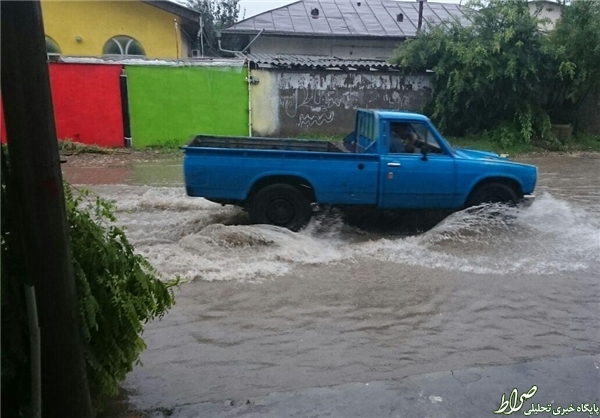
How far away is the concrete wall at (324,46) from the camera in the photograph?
25.1m

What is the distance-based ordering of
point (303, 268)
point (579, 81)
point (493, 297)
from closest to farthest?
point (493, 297) → point (303, 268) → point (579, 81)

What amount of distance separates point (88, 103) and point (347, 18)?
14613 mm

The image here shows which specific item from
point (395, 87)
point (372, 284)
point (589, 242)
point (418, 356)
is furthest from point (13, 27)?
point (395, 87)

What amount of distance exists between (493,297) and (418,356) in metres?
1.69

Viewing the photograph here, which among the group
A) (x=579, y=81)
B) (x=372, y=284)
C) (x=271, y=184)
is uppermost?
(x=579, y=81)

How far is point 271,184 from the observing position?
7.95 m

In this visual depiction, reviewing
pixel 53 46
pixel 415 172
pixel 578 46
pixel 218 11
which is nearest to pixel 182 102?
pixel 53 46

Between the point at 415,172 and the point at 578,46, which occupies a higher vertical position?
the point at 578,46

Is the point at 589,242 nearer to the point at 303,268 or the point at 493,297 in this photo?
the point at 493,297

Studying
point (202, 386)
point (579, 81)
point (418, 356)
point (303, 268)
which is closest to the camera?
point (202, 386)

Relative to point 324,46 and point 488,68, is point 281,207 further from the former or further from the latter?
point 324,46

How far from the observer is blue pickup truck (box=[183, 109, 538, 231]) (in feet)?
25.3

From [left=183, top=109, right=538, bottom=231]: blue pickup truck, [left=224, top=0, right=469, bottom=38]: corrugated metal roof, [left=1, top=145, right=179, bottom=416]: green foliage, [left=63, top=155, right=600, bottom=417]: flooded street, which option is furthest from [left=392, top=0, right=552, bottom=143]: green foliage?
[left=1, top=145, right=179, bottom=416]: green foliage

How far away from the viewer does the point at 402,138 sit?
805cm
